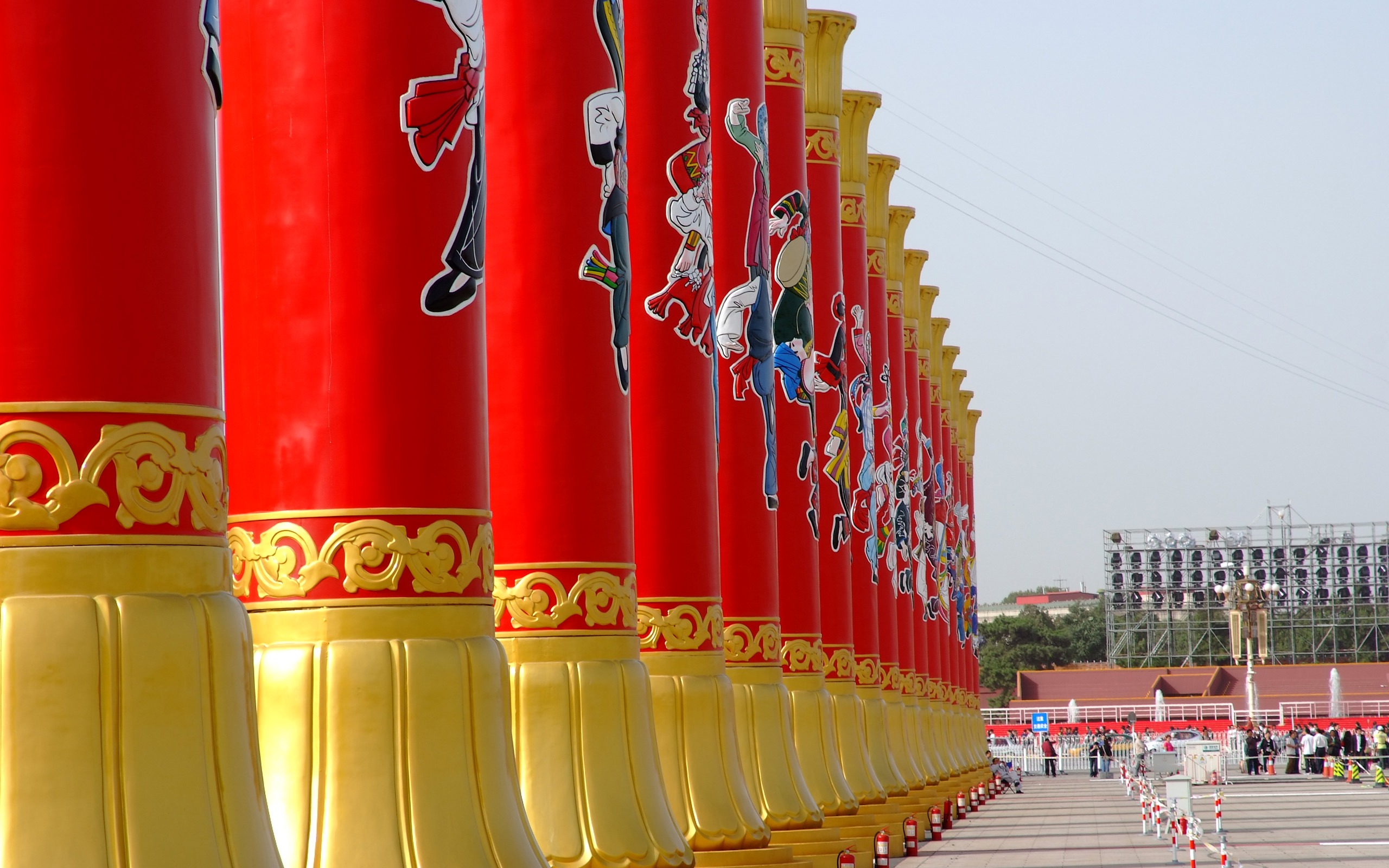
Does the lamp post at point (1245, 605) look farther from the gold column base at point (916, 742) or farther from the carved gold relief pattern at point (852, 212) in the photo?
the carved gold relief pattern at point (852, 212)

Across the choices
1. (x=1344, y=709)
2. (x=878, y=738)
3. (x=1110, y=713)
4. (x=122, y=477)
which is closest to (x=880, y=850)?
(x=878, y=738)

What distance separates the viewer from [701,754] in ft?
44.3

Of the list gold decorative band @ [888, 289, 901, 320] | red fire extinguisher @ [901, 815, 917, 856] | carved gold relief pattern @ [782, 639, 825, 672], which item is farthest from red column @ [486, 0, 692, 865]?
gold decorative band @ [888, 289, 901, 320]

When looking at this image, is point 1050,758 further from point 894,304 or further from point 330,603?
point 330,603

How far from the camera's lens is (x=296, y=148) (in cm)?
728

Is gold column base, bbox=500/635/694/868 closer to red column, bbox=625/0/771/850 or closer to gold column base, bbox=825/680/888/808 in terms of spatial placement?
red column, bbox=625/0/771/850

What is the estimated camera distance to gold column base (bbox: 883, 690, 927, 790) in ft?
103

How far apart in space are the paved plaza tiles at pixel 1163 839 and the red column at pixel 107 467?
60.7ft

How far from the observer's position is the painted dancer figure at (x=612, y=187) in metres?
10.8

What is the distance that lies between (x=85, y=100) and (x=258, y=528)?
8.36ft

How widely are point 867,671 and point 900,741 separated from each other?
6.27 metres

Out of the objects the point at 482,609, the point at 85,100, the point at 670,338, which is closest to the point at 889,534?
the point at 670,338

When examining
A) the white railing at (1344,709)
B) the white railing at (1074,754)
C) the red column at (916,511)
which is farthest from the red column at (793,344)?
the white railing at (1344,709)

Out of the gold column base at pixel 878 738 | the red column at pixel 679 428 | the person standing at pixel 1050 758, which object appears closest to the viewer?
the red column at pixel 679 428
